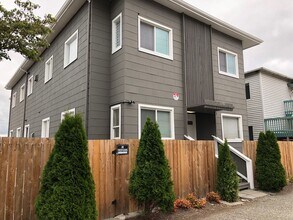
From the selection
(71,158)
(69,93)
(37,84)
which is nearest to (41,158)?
(71,158)

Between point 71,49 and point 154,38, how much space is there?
386 centimetres

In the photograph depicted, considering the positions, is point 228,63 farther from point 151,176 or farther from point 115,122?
point 151,176

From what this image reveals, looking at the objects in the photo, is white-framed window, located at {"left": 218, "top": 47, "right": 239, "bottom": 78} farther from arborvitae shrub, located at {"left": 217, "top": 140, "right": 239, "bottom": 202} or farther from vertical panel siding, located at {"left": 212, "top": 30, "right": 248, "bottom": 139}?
arborvitae shrub, located at {"left": 217, "top": 140, "right": 239, "bottom": 202}

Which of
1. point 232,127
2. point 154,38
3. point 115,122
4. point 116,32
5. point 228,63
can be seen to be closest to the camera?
point 115,122

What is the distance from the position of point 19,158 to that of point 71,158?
1011 mm

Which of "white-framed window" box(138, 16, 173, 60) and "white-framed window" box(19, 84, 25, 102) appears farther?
"white-framed window" box(19, 84, 25, 102)

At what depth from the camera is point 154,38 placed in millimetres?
8938

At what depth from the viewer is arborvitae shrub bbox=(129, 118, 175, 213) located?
5152 mm

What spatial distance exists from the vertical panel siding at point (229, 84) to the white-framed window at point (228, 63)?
0.64 ft

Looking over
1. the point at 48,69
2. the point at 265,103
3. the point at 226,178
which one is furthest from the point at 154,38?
the point at 265,103

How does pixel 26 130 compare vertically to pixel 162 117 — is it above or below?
below

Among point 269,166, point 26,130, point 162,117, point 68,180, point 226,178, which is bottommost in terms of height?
point 226,178

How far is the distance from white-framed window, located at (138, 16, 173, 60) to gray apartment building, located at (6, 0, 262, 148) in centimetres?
4

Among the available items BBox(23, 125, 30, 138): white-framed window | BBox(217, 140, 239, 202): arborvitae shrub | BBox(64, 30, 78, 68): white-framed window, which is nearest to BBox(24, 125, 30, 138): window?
BBox(23, 125, 30, 138): white-framed window
